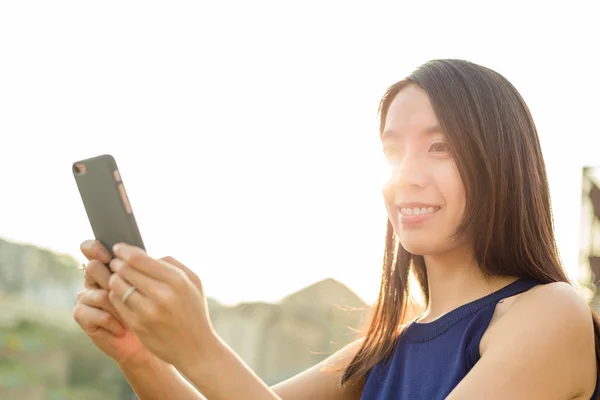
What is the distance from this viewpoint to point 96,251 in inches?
70.5

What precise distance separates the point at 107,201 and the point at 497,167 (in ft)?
3.35

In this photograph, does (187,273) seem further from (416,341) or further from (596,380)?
(596,380)

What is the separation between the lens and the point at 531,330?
181 centimetres

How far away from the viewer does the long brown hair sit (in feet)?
6.64

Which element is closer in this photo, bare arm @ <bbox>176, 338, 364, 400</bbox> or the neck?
bare arm @ <bbox>176, 338, 364, 400</bbox>

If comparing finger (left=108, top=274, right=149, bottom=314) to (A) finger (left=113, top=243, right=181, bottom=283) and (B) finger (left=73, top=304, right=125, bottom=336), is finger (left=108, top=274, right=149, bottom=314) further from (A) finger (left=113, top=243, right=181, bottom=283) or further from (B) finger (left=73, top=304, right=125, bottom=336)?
(B) finger (left=73, top=304, right=125, bottom=336)

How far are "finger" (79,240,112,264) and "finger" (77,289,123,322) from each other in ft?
0.28

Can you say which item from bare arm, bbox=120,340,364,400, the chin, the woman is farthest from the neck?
bare arm, bbox=120,340,364,400

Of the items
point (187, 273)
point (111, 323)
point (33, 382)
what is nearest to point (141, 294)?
point (187, 273)

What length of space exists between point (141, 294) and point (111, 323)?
40cm

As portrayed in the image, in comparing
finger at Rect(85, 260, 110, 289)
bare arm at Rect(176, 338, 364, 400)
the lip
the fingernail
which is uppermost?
the fingernail

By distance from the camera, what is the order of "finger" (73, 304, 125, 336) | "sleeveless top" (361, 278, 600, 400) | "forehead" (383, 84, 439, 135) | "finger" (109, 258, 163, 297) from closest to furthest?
1. "finger" (109, 258, 163, 297)
2. "finger" (73, 304, 125, 336)
3. "sleeveless top" (361, 278, 600, 400)
4. "forehead" (383, 84, 439, 135)

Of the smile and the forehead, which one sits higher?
the forehead

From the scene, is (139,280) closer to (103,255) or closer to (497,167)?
(103,255)
